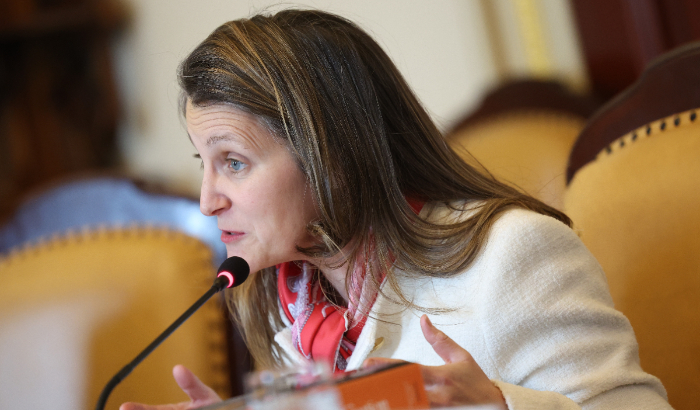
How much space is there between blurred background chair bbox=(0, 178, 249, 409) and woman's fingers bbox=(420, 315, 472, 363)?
2.09 ft

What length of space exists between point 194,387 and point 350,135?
362 millimetres

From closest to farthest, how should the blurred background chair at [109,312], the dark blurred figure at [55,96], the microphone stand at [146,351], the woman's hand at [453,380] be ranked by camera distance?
the woman's hand at [453,380], the microphone stand at [146,351], the blurred background chair at [109,312], the dark blurred figure at [55,96]

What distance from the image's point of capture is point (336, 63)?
79 centimetres

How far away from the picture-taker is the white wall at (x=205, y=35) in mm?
1616

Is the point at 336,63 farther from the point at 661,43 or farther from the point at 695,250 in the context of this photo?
the point at 661,43

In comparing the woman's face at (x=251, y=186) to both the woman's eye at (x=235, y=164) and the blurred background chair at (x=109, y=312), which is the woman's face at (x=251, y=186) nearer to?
the woman's eye at (x=235, y=164)

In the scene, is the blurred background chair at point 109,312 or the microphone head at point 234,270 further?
the blurred background chair at point 109,312

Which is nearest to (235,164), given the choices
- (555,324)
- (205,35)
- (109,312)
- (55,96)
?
(555,324)

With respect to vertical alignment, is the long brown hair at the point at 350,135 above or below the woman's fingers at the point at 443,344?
above

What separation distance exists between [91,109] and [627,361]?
218cm

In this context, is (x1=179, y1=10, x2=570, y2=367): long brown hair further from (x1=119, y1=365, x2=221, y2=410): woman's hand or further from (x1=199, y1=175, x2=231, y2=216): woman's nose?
(x1=119, y1=365, x2=221, y2=410): woman's hand

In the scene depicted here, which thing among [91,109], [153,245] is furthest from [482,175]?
[91,109]

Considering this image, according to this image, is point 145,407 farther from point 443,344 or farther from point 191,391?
point 443,344

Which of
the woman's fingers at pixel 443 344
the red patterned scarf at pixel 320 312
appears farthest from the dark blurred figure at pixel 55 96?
the woman's fingers at pixel 443 344
